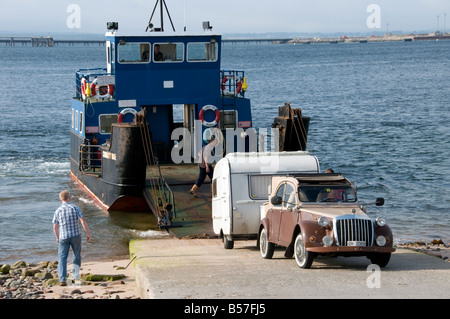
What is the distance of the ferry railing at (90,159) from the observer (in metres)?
25.8

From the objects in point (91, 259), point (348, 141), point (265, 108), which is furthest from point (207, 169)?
point (265, 108)

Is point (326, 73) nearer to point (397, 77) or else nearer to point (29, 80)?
point (397, 77)

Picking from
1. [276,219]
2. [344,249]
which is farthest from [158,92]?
[344,249]

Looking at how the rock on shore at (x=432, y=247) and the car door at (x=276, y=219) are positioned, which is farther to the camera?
the rock on shore at (x=432, y=247)

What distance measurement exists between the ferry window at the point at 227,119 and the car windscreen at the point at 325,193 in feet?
40.1

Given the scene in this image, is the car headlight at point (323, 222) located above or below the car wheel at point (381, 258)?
above

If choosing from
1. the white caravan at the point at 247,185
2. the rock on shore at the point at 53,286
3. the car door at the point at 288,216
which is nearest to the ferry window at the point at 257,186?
the white caravan at the point at 247,185

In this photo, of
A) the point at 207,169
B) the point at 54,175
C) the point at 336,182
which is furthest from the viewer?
the point at 54,175

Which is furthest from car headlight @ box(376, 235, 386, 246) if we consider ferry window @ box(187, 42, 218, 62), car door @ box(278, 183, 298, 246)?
ferry window @ box(187, 42, 218, 62)

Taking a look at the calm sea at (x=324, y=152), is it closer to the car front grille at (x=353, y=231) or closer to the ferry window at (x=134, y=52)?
the ferry window at (x=134, y=52)

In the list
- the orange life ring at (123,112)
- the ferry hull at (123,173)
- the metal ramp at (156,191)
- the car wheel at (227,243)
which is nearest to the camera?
the car wheel at (227,243)

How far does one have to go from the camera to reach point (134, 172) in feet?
72.4

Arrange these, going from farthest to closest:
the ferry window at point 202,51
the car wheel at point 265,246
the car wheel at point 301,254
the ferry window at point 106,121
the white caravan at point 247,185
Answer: the ferry window at point 106,121
the ferry window at point 202,51
the white caravan at point 247,185
the car wheel at point 265,246
the car wheel at point 301,254

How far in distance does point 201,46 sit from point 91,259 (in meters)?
9.36
